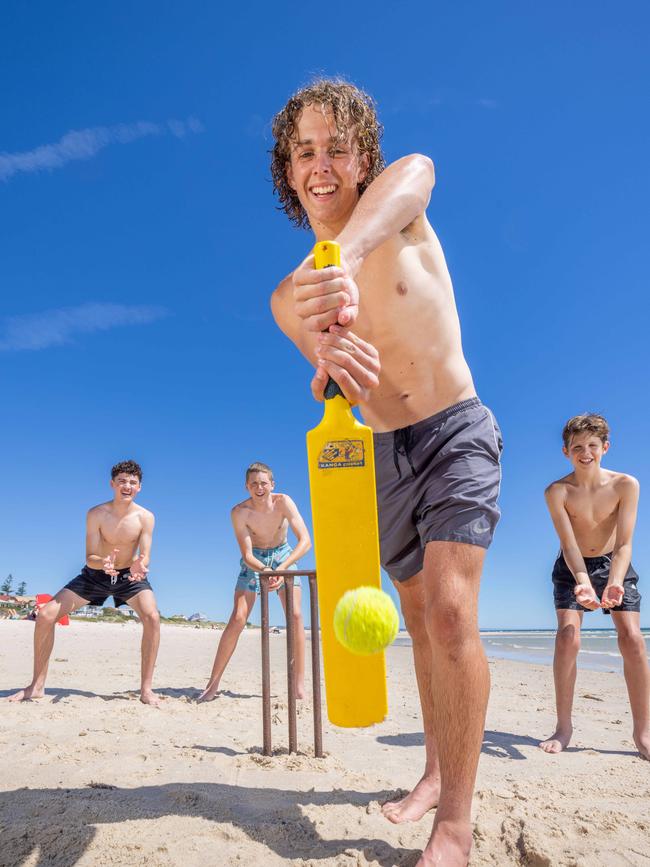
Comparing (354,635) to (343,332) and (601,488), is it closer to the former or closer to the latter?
(343,332)

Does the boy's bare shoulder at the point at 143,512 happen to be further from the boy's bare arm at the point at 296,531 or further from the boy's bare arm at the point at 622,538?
the boy's bare arm at the point at 622,538

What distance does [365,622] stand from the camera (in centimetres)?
166

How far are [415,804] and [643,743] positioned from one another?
2627mm

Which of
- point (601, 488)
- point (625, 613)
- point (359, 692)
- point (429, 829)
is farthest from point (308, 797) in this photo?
point (601, 488)

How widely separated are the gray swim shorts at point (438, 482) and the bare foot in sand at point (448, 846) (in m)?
0.92

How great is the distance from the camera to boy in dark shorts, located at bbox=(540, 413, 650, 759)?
456 centimetres

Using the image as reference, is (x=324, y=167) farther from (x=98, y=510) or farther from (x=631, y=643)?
(x=98, y=510)

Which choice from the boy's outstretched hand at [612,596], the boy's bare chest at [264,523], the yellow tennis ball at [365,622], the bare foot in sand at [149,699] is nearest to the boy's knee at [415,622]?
the yellow tennis ball at [365,622]

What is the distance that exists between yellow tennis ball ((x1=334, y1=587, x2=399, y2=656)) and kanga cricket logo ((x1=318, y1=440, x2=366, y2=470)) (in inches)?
14.1

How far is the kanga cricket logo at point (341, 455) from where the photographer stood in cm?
179

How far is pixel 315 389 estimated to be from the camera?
197cm

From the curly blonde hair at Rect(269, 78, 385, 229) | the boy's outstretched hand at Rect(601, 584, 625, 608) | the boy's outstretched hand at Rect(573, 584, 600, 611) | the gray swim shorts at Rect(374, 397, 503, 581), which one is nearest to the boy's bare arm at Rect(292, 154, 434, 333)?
the curly blonde hair at Rect(269, 78, 385, 229)

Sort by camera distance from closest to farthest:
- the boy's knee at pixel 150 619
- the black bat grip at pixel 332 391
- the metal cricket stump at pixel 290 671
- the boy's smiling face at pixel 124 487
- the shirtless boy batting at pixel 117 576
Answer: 1. the black bat grip at pixel 332 391
2. the metal cricket stump at pixel 290 671
3. the shirtless boy batting at pixel 117 576
4. the boy's knee at pixel 150 619
5. the boy's smiling face at pixel 124 487

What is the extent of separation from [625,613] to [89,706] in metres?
4.57
